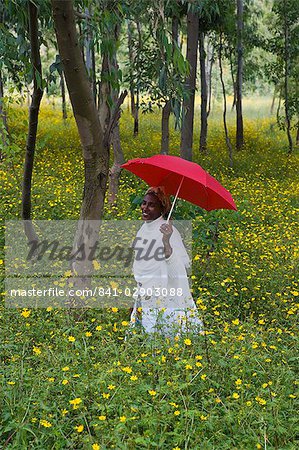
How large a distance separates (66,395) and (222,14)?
49.1 feet

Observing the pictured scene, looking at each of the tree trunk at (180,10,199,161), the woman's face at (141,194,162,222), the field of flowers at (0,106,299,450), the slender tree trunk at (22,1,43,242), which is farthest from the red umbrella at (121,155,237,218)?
the tree trunk at (180,10,199,161)

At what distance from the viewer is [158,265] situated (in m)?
5.17

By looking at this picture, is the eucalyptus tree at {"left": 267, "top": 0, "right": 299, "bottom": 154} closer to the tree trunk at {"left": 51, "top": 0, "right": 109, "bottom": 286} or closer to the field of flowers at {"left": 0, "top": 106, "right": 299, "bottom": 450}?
the field of flowers at {"left": 0, "top": 106, "right": 299, "bottom": 450}

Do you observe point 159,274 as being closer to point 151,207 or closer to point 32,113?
point 151,207

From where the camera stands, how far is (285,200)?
12.1 meters

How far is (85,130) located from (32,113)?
159 cm

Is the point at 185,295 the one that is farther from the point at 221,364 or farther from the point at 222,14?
the point at 222,14

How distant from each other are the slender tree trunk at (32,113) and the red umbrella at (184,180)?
140cm

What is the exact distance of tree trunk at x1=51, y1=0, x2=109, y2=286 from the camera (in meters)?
4.72

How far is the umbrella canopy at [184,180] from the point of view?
5008mm

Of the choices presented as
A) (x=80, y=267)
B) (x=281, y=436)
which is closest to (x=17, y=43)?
(x=80, y=267)

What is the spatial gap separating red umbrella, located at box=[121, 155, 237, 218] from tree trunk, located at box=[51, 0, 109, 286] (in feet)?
1.07

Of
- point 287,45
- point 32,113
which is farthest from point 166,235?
point 287,45

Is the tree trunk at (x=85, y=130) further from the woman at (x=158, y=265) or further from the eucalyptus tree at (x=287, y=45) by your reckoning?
the eucalyptus tree at (x=287, y=45)
